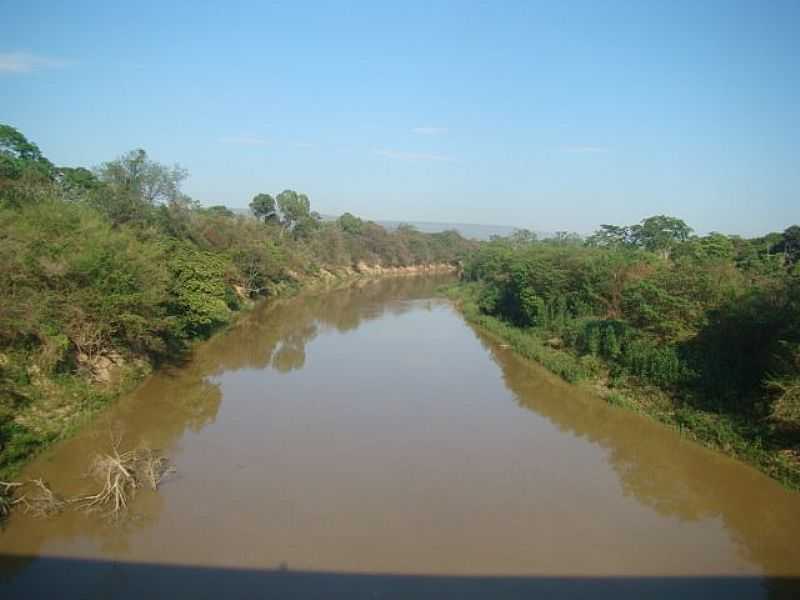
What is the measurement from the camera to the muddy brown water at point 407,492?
8.61m

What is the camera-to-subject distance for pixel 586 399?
1745cm

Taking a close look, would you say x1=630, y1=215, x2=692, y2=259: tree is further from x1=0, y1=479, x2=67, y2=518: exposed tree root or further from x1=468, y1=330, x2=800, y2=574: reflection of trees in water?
x1=0, y1=479, x2=67, y2=518: exposed tree root

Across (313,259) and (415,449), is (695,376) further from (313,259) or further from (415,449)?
(313,259)

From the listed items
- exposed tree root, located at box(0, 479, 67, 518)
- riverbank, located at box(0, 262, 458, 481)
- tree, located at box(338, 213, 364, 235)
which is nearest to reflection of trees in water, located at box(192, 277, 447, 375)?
riverbank, located at box(0, 262, 458, 481)

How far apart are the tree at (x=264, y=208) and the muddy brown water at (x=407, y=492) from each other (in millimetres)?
40397

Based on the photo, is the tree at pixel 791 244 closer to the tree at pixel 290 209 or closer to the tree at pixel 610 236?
the tree at pixel 610 236

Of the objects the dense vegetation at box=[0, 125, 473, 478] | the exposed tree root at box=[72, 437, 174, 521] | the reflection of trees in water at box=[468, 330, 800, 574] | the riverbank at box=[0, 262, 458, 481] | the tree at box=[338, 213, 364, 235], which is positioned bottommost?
the reflection of trees in water at box=[468, 330, 800, 574]

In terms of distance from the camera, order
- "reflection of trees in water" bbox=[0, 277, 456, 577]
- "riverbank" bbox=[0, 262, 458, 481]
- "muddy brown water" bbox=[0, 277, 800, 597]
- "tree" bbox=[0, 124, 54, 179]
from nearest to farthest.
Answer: "muddy brown water" bbox=[0, 277, 800, 597] < "reflection of trees in water" bbox=[0, 277, 456, 577] < "riverbank" bbox=[0, 262, 458, 481] < "tree" bbox=[0, 124, 54, 179]

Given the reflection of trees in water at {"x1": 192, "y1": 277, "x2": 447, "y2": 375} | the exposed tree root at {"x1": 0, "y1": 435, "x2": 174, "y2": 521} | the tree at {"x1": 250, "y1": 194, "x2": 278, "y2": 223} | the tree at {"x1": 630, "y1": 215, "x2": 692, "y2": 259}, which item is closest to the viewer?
the exposed tree root at {"x1": 0, "y1": 435, "x2": 174, "y2": 521}

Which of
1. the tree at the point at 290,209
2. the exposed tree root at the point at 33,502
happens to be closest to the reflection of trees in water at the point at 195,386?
the exposed tree root at the point at 33,502

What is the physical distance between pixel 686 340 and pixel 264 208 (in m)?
48.0

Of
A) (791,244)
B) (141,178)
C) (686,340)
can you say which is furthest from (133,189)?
(791,244)

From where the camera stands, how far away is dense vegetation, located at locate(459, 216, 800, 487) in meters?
12.7

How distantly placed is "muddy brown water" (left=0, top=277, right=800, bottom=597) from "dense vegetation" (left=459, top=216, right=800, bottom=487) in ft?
3.42
